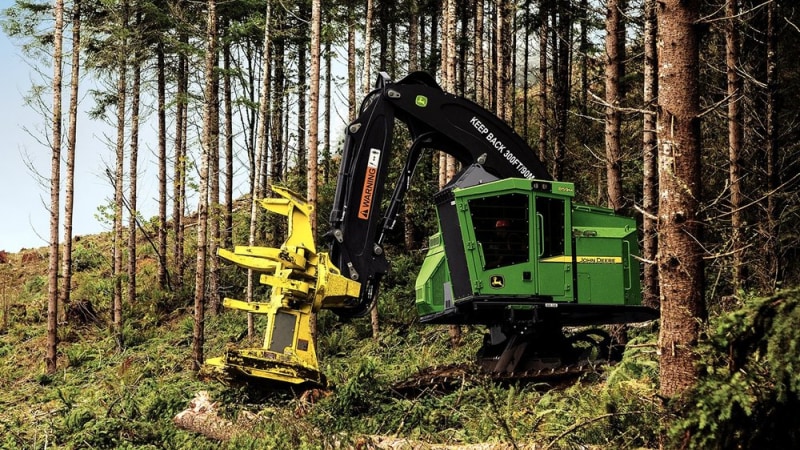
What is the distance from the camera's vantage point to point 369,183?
12.0 metres

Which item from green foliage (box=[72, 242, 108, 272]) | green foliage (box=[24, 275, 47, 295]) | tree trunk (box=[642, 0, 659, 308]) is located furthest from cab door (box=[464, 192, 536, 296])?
green foliage (box=[72, 242, 108, 272])

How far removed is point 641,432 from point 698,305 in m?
1.09

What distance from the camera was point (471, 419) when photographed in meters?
8.88

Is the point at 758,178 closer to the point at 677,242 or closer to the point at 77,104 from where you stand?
the point at 677,242

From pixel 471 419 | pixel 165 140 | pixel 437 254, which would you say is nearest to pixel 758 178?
pixel 437 254

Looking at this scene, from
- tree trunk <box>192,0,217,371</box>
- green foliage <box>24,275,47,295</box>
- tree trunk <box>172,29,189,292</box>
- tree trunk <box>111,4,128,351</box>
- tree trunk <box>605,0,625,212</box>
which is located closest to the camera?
tree trunk <box>605,0,625,212</box>

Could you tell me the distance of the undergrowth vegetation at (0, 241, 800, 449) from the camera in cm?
432

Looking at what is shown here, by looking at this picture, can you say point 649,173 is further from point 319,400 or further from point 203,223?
point 203,223

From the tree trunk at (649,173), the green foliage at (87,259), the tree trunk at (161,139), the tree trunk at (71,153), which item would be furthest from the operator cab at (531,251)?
the green foliage at (87,259)

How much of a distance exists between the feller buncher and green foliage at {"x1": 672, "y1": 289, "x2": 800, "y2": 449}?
6606 mm

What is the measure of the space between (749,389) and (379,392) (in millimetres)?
7059

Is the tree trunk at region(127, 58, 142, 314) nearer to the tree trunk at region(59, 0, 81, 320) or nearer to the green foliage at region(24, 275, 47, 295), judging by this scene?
the tree trunk at region(59, 0, 81, 320)

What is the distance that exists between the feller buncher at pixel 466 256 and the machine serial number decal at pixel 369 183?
15 mm

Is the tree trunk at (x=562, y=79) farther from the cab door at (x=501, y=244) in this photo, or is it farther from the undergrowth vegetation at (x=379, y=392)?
the cab door at (x=501, y=244)
